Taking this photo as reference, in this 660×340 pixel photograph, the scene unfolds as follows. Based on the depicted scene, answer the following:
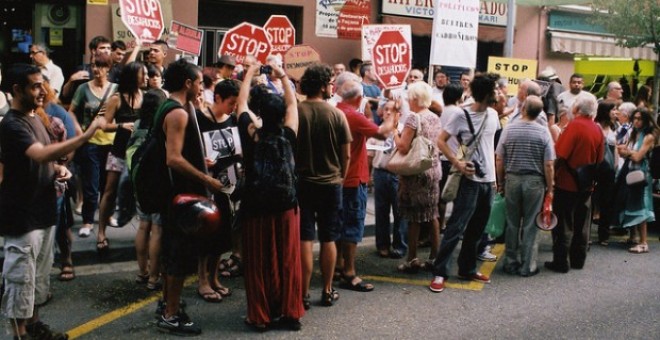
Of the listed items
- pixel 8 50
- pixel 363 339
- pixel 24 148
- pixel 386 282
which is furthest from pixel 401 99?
pixel 8 50

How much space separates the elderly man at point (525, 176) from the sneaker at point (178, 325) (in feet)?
10.7

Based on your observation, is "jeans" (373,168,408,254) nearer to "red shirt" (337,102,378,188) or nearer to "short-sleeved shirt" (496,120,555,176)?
"red shirt" (337,102,378,188)

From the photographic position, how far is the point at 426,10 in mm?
14773

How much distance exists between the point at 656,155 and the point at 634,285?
87.2 inches

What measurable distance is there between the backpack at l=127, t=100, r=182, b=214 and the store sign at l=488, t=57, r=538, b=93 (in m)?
6.59

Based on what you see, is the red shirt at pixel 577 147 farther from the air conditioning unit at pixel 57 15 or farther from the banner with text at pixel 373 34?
the air conditioning unit at pixel 57 15

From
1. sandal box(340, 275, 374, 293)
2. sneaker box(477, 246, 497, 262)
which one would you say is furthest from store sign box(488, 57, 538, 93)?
sandal box(340, 275, 374, 293)

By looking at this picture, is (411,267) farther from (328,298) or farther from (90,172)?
(90,172)

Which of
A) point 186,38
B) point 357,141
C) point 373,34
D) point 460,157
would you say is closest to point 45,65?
point 186,38

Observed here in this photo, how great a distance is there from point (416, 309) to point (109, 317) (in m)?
2.28

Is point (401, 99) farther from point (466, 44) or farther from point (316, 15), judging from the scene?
point (316, 15)

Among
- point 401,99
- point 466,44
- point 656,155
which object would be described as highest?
point 466,44

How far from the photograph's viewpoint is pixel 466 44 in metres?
9.30

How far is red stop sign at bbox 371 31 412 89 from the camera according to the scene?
353 inches
